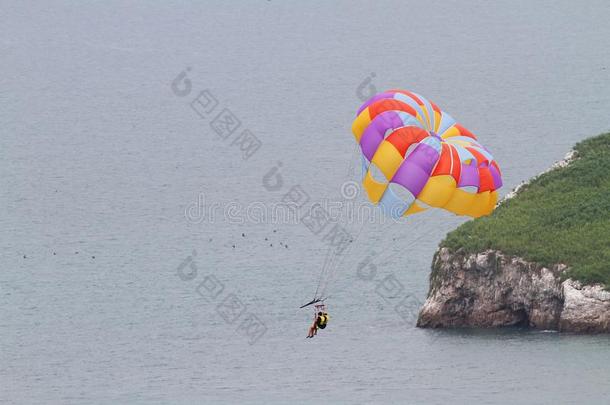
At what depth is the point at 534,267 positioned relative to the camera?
69312mm

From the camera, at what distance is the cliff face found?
67.1 metres

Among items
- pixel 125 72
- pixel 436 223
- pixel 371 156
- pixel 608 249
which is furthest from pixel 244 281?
pixel 125 72

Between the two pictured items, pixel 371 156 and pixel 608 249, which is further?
pixel 608 249

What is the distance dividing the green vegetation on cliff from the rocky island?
1.7 inches

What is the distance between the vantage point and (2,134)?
141 meters

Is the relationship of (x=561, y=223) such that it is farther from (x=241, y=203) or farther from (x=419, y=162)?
(x=241, y=203)

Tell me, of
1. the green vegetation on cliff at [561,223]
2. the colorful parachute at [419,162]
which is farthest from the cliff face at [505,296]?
the colorful parachute at [419,162]

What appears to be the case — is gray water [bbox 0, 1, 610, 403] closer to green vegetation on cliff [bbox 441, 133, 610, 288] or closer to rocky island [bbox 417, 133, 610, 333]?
rocky island [bbox 417, 133, 610, 333]

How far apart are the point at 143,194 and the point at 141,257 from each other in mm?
19013

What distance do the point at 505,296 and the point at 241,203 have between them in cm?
4324

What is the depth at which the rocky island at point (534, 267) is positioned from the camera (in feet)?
221

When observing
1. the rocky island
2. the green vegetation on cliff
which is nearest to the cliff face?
the rocky island

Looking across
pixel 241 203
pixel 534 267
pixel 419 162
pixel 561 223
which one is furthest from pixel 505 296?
pixel 241 203

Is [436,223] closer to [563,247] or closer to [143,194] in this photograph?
[143,194]
